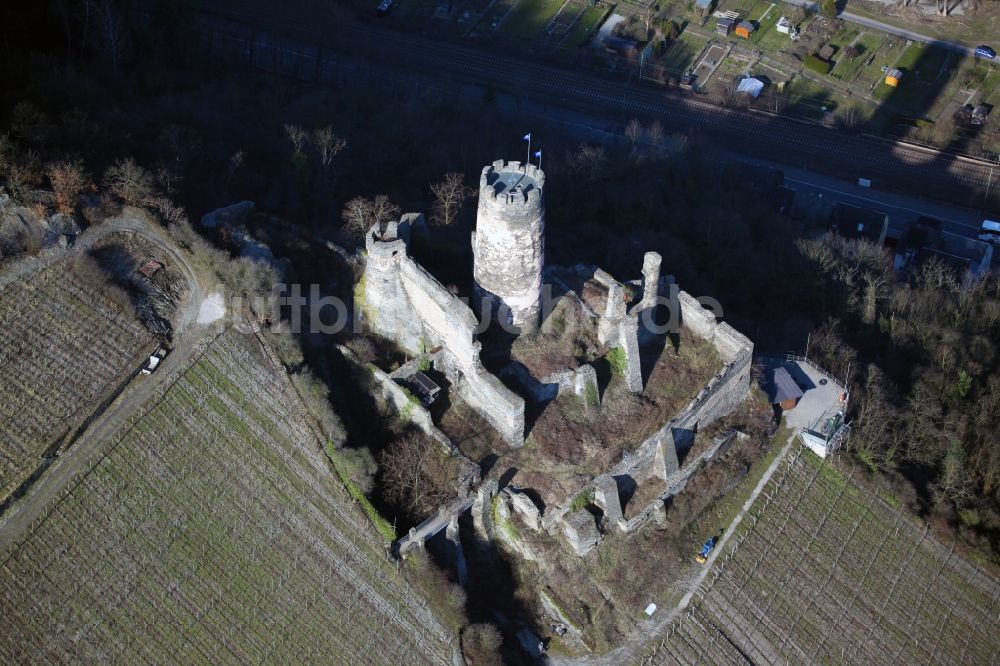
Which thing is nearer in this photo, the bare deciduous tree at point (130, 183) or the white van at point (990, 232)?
the bare deciduous tree at point (130, 183)

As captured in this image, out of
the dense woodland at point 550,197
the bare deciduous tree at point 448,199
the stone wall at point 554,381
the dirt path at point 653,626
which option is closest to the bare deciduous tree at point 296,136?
the dense woodland at point 550,197

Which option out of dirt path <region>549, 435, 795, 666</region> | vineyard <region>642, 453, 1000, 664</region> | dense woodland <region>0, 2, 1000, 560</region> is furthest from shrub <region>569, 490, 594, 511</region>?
dense woodland <region>0, 2, 1000, 560</region>

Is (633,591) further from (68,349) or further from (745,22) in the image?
(745,22)

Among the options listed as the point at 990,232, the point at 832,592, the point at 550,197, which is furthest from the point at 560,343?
the point at 990,232

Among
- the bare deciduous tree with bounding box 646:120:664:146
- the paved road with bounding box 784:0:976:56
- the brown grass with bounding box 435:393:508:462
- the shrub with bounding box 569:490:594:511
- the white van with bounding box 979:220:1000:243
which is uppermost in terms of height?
the paved road with bounding box 784:0:976:56

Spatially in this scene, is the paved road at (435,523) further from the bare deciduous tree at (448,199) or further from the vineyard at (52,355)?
the bare deciduous tree at (448,199)

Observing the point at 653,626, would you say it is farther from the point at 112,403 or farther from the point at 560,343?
the point at 112,403

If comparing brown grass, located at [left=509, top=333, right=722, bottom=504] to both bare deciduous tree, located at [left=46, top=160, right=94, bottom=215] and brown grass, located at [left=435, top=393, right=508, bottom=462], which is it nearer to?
brown grass, located at [left=435, top=393, right=508, bottom=462]
